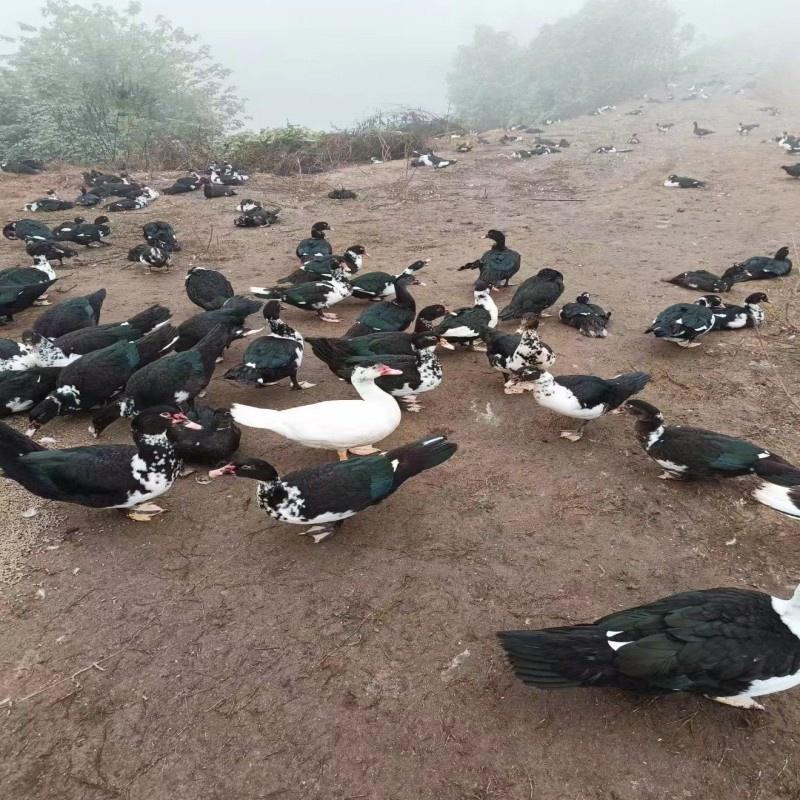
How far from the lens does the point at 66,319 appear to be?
687cm

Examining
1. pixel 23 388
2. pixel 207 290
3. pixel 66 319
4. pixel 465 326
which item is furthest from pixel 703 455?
pixel 66 319

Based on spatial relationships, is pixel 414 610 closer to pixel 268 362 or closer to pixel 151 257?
pixel 268 362

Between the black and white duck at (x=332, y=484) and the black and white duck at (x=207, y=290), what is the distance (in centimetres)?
453

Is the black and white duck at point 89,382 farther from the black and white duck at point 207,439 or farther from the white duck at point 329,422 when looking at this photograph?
the white duck at point 329,422

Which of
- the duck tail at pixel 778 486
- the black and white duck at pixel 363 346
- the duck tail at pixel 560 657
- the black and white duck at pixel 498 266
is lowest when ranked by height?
the duck tail at pixel 560 657

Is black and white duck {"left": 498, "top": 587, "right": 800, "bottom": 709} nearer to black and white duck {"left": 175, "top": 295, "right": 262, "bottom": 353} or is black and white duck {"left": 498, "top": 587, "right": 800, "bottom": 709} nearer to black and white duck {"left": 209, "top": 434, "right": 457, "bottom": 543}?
black and white duck {"left": 209, "top": 434, "right": 457, "bottom": 543}

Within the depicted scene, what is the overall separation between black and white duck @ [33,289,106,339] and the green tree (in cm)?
1647

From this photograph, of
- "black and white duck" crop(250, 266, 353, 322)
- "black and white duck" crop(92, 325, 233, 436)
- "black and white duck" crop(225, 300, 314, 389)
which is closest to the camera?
"black and white duck" crop(92, 325, 233, 436)

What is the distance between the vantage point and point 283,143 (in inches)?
825

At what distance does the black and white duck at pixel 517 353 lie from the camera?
5914mm

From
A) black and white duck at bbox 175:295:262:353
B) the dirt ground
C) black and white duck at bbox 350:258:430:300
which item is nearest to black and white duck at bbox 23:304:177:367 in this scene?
black and white duck at bbox 175:295:262:353

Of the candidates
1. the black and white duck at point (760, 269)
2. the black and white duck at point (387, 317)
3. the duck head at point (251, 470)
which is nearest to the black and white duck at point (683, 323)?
the black and white duck at point (760, 269)

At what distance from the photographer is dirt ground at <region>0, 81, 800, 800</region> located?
107 inches

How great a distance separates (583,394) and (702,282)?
5.01 meters
